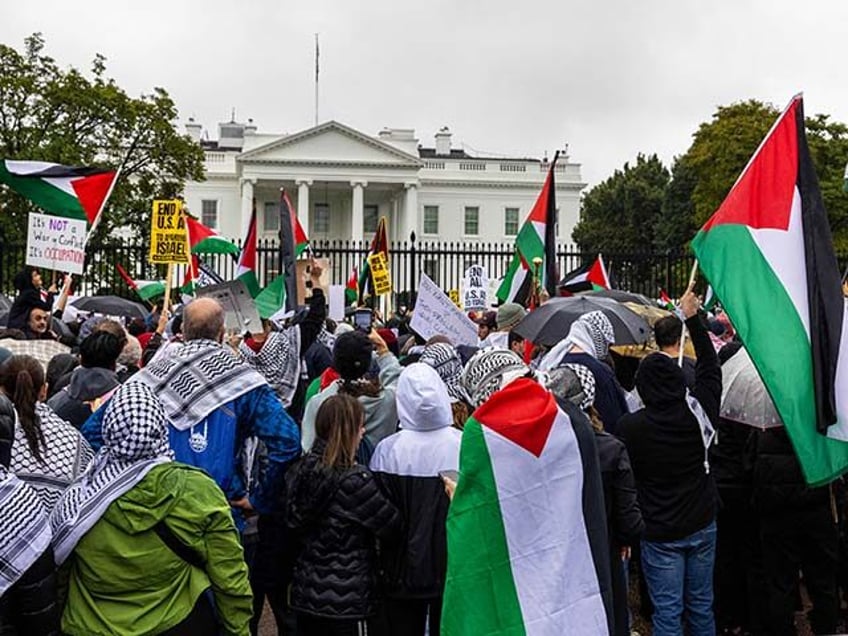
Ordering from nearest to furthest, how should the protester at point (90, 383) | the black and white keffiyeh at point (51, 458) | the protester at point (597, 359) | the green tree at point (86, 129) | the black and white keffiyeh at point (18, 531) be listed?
the black and white keffiyeh at point (18, 531) < the black and white keffiyeh at point (51, 458) < the protester at point (90, 383) < the protester at point (597, 359) < the green tree at point (86, 129)

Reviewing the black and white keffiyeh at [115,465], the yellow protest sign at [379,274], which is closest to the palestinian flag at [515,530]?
the black and white keffiyeh at [115,465]

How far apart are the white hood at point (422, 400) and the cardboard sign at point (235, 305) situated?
330 centimetres

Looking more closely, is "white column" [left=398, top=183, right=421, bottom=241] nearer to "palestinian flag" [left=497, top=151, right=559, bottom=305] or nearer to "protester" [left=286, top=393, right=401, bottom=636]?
"palestinian flag" [left=497, top=151, right=559, bottom=305]

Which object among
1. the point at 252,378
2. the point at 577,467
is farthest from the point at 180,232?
the point at 577,467

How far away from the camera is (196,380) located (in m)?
4.29

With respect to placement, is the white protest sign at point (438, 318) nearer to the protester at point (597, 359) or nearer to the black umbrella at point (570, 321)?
the black umbrella at point (570, 321)

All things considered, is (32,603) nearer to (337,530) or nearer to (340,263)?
(337,530)

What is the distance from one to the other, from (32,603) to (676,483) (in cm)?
297

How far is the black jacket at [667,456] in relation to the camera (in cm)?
464

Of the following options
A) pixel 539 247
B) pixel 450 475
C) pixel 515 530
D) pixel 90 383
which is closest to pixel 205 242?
pixel 539 247

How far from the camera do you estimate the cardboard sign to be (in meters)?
7.31

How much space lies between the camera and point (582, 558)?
10.8 feet

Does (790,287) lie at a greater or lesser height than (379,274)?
lesser

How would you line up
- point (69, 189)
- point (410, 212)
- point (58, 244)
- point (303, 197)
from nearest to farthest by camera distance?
1. point (58, 244)
2. point (69, 189)
3. point (303, 197)
4. point (410, 212)
